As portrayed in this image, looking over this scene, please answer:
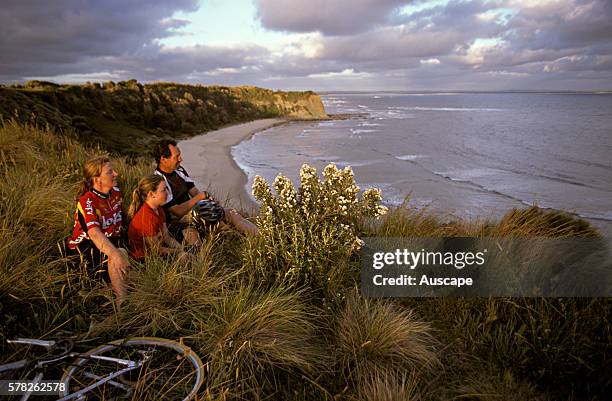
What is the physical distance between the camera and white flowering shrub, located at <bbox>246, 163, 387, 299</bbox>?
4.00 metres

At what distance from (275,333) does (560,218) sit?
213 inches

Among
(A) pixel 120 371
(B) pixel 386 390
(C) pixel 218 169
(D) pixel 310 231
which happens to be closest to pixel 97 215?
(A) pixel 120 371

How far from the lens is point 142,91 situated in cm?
3653

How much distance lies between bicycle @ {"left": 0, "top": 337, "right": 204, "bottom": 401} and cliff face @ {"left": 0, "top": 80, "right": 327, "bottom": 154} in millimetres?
9825

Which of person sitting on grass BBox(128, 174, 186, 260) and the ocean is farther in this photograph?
the ocean

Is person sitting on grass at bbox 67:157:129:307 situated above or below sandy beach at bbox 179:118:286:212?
above

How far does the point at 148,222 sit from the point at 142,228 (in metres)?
0.08

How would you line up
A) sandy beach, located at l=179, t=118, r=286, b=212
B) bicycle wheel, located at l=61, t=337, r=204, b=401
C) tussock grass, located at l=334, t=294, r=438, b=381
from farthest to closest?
sandy beach, located at l=179, t=118, r=286, b=212, tussock grass, located at l=334, t=294, r=438, b=381, bicycle wheel, located at l=61, t=337, r=204, b=401

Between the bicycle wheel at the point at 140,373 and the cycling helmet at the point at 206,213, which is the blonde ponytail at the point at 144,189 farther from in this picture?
the bicycle wheel at the point at 140,373

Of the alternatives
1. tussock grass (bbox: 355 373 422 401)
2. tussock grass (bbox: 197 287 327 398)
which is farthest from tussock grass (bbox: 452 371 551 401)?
tussock grass (bbox: 197 287 327 398)

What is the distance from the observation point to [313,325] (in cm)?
349

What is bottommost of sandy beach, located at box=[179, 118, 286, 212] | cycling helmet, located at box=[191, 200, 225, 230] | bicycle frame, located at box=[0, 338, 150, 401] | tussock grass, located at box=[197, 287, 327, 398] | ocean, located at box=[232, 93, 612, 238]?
ocean, located at box=[232, 93, 612, 238]

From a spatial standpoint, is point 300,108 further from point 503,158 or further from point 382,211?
point 382,211

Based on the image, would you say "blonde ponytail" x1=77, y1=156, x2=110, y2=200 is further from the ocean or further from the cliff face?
the cliff face
